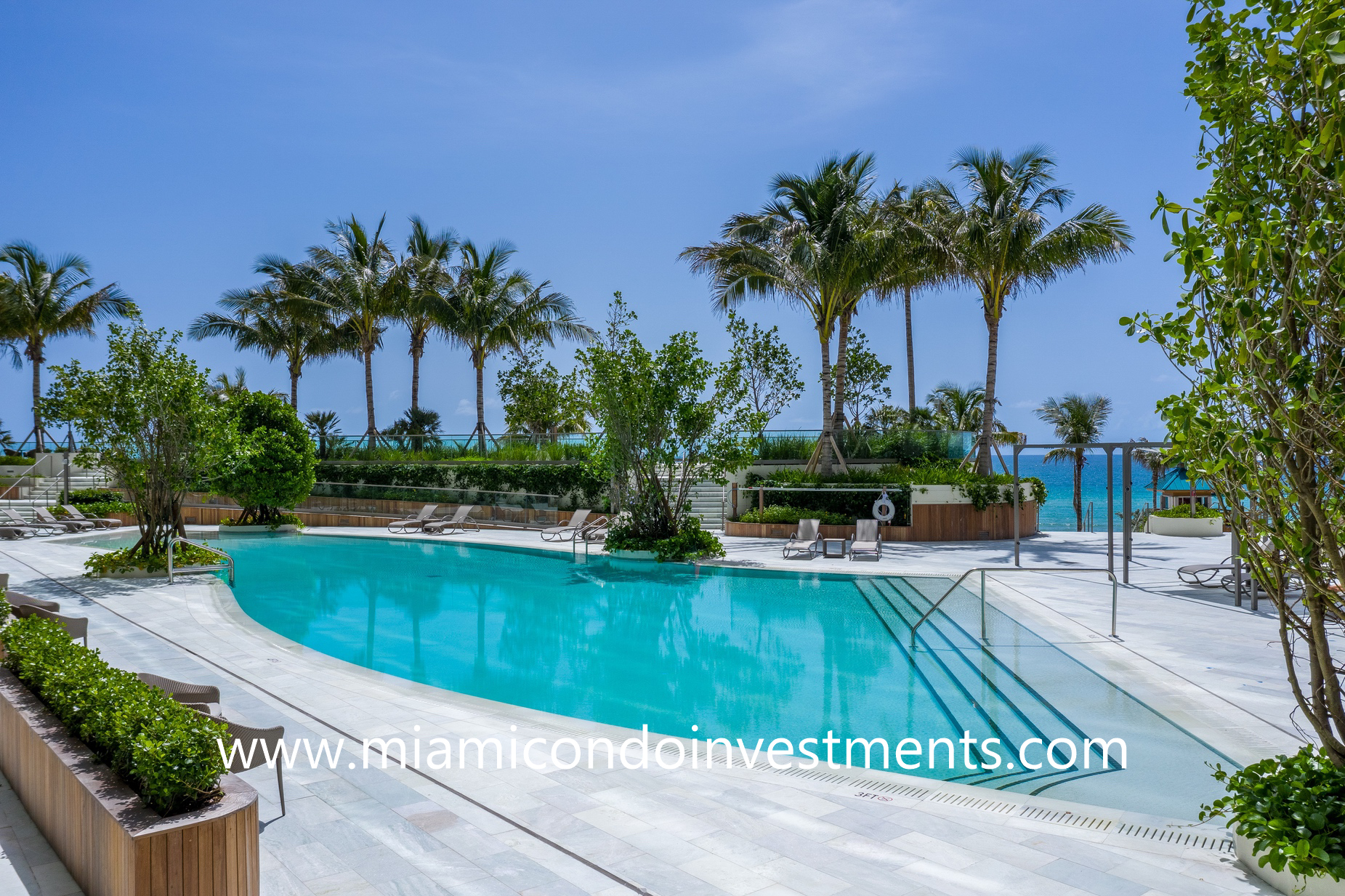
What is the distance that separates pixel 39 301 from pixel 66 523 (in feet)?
48.6

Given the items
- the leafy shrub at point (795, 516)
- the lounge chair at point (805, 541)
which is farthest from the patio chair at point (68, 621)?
the leafy shrub at point (795, 516)

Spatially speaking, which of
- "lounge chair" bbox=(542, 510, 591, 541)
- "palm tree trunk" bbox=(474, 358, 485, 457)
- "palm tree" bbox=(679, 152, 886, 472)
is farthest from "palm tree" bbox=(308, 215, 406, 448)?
"lounge chair" bbox=(542, 510, 591, 541)

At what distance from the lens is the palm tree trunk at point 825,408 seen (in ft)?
76.5

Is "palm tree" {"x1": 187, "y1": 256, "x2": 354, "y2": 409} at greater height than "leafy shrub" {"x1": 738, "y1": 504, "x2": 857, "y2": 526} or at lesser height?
greater

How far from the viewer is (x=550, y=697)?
877 cm

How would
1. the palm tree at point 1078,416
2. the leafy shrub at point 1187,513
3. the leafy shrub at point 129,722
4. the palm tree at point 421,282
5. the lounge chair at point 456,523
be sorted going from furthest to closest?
the palm tree at point 1078,416
the palm tree at point 421,282
the lounge chair at point 456,523
the leafy shrub at point 1187,513
the leafy shrub at point 129,722

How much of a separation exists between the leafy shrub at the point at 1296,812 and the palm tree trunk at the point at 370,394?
107 ft

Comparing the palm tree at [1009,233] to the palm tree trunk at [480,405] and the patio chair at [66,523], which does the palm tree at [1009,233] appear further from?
the patio chair at [66,523]

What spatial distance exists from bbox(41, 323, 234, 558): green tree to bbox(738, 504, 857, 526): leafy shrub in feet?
41.8

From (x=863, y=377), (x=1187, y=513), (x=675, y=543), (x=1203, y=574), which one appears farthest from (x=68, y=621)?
(x=863, y=377)

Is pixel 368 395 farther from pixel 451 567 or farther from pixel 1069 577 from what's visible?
Result: pixel 1069 577

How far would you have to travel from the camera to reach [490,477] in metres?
27.5

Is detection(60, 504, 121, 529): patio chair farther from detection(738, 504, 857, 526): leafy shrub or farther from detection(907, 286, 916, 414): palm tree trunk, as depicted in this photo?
detection(907, 286, 916, 414): palm tree trunk

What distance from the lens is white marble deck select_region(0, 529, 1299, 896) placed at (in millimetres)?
3877
